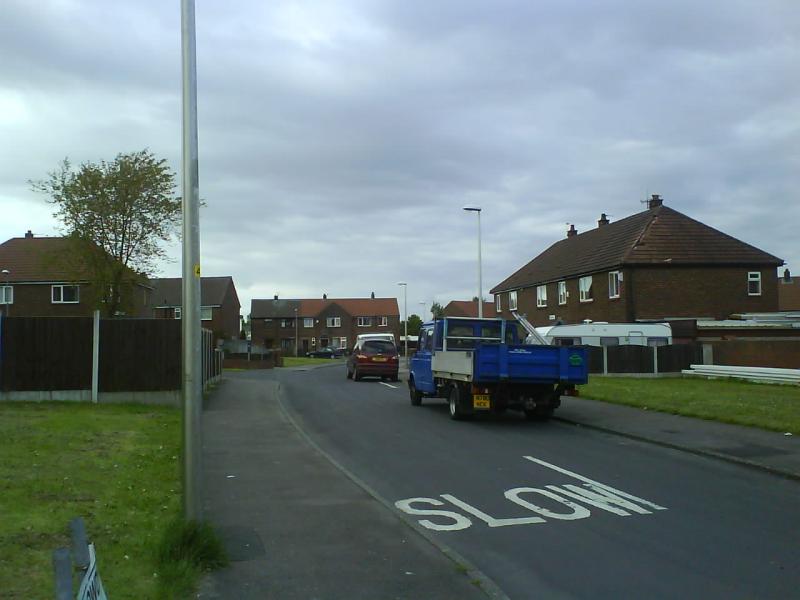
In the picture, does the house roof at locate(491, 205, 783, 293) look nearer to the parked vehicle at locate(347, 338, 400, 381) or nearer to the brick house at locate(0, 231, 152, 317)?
the parked vehicle at locate(347, 338, 400, 381)

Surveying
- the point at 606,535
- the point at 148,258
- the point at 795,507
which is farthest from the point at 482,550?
the point at 148,258

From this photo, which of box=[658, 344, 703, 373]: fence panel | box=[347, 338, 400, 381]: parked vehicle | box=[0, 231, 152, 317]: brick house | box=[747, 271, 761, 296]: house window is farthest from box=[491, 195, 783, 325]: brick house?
box=[0, 231, 152, 317]: brick house

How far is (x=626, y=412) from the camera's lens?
1853cm

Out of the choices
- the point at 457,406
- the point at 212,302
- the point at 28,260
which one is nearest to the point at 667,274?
the point at 457,406

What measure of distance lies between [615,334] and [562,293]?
36.3ft

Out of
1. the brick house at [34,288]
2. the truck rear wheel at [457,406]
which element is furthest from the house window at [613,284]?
the brick house at [34,288]

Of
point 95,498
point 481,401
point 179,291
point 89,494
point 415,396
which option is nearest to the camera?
point 95,498

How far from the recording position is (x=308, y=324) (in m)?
109

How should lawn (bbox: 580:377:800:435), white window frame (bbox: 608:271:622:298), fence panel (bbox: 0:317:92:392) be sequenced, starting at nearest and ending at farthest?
lawn (bbox: 580:377:800:435) < fence panel (bbox: 0:317:92:392) < white window frame (bbox: 608:271:622:298)

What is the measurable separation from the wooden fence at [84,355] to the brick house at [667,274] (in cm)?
2518

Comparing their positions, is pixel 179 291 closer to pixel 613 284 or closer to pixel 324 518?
pixel 613 284

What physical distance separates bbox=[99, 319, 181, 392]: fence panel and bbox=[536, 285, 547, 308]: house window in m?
31.9

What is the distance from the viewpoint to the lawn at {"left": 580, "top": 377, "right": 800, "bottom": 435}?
16000 millimetres

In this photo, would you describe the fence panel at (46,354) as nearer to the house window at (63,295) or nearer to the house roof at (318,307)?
the house window at (63,295)
